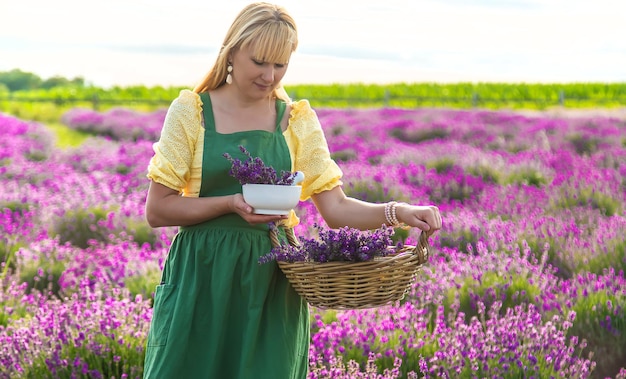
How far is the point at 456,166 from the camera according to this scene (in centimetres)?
1018

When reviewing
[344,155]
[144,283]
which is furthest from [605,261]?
[344,155]

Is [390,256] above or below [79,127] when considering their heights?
above

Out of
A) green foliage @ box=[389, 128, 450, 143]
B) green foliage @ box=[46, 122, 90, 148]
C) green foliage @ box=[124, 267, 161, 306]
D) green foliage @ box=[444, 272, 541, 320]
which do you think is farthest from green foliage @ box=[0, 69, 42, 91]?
green foliage @ box=[444, 272, 541, 320]

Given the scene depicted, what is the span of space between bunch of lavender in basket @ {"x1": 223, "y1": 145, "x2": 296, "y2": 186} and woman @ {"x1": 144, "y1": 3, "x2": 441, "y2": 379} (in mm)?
114

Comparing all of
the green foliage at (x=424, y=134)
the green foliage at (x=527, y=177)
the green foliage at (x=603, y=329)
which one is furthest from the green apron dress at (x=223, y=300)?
the green foliage at (x=424, y=134)

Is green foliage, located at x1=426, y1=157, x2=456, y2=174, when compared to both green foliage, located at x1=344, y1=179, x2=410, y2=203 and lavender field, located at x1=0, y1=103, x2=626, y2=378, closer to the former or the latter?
lavender field, located at x1=0, y1=103, x2=626, y2=378

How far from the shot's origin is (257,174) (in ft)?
8.84

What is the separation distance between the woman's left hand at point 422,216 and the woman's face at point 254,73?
1.78 feet

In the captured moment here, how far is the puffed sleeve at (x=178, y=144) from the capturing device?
2.88 metres

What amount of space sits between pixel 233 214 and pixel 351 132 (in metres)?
12.7

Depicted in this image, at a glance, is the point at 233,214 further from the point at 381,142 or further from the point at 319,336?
the point at 381,142

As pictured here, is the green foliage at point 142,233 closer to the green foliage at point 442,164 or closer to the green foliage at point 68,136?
the green foliage at point 442,164

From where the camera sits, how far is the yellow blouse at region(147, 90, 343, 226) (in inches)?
114

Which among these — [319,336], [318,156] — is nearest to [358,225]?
[318,156]
